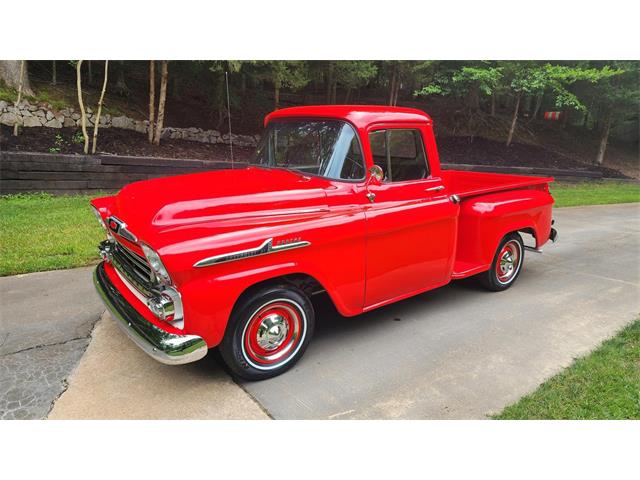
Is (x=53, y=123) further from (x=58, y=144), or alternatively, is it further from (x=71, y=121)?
(x=58, y=144)

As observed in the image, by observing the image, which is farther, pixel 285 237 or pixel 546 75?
pixel 546 75

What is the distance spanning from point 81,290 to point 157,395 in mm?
2289

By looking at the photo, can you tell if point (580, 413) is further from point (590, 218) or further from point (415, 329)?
point (590, 218)

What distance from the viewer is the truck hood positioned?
9.69 ft

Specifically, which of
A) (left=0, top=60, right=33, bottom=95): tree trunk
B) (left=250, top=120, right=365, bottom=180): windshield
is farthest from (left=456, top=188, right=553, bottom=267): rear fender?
(left=0, top=60, right=33, bottom=95): tree trunk

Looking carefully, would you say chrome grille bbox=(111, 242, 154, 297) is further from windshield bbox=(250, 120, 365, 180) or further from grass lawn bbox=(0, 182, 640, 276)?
grass lawn bbox=(0, 182, 640, 276)

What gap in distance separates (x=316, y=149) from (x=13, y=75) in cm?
970

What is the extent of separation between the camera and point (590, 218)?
383 inches

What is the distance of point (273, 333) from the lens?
327 cm

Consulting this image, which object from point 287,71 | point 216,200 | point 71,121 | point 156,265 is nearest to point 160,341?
point 156,265

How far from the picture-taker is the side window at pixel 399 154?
3.82 m

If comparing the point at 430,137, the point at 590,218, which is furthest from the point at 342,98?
the point at 430,137

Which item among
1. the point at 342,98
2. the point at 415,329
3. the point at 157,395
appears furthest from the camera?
the point at 342,98

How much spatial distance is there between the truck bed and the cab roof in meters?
0.81
